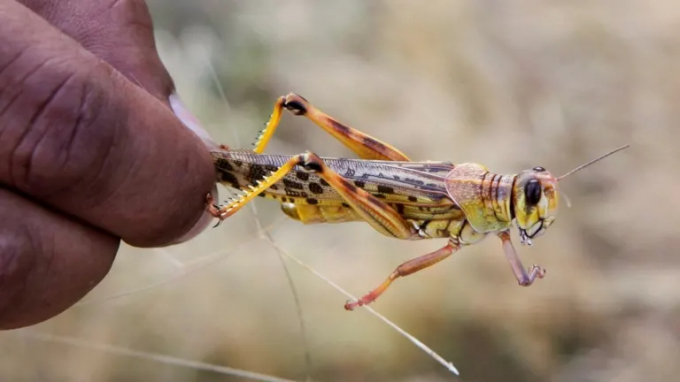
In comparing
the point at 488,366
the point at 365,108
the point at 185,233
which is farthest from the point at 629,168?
the point at 185,233

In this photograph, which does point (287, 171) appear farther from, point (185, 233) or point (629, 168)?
point (629, 168)

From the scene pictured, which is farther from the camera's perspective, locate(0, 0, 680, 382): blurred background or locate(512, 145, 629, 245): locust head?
locate(0, 0, 680, 382): blurred background

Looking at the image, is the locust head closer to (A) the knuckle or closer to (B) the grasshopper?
(B) the grasshopper

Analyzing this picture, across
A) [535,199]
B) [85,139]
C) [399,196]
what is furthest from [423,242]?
[85,139]

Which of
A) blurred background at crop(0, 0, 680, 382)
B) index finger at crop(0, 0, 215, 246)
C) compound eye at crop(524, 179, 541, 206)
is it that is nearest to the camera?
index finger at crop(0, 0, 215, 246)

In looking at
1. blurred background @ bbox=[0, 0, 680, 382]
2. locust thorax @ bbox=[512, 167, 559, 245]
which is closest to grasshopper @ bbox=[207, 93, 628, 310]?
locust thorax @ bbox=[512, 167, 559, 245]

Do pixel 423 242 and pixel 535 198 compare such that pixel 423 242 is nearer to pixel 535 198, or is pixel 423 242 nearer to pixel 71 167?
pixel 535 198
